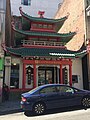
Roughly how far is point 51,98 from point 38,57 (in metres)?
7.18

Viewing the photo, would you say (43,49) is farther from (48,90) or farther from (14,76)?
(48,90)

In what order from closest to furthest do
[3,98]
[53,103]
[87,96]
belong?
[53,103]
[87,96]
[3,98]

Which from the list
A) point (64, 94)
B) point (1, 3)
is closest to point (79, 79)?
point (64, 94)

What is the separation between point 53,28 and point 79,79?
236 inches

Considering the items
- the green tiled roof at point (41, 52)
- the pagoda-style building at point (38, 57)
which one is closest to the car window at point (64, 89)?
the pagoda-style building at point (38, 57)

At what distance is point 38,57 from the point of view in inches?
717

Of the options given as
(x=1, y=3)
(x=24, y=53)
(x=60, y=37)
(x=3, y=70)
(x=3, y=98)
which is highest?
(x=1, y=3)

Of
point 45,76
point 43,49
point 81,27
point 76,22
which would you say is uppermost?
point 76,22

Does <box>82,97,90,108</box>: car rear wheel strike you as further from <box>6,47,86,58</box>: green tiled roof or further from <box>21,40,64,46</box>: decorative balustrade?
<box>21,40,64,46</box>: decorative balustrade

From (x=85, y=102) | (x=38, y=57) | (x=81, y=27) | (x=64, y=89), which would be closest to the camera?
(x=64, y=89)

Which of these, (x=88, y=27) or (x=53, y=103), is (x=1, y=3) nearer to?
(x=88, y=27)

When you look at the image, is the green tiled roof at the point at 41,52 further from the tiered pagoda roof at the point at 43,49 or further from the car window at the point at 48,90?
the car window at the point at 48,90

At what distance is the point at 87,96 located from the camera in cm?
1228

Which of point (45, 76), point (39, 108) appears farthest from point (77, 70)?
point (39, 108)
